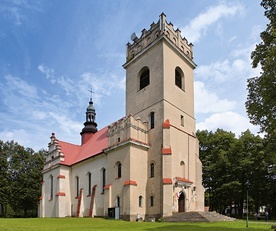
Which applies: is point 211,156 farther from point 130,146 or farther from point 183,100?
point 130,146

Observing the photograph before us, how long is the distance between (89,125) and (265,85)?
37194 millimetres

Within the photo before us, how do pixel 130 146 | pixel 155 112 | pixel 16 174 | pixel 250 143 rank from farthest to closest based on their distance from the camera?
pixel 16 174 < pixel 250 143 < pixel 155 112 < pixel 130 146

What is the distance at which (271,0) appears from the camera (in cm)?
1725

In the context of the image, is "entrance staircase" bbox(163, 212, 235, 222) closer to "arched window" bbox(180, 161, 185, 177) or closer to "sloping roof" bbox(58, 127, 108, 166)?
"arched window" bbox(180, 161, 185, 177)

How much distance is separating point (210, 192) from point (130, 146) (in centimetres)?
2352

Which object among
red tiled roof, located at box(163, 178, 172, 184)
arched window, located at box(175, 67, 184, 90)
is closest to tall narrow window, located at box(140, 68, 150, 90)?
arched window, located at box(175, 67, 184, 90)

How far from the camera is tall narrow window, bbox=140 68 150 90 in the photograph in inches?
1357

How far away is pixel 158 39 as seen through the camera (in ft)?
109

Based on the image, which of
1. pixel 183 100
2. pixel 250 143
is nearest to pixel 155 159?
pixel 183 100

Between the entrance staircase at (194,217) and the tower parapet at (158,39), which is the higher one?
the tower parapet at (158,39)

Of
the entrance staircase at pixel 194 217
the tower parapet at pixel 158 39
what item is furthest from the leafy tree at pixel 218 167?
the entrance staircase at pixel 194 217

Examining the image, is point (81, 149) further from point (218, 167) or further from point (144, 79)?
point (218, 167)

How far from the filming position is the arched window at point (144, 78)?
34.5 meters

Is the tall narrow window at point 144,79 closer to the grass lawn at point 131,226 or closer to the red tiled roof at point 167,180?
the red tiled roof at point 167,180
